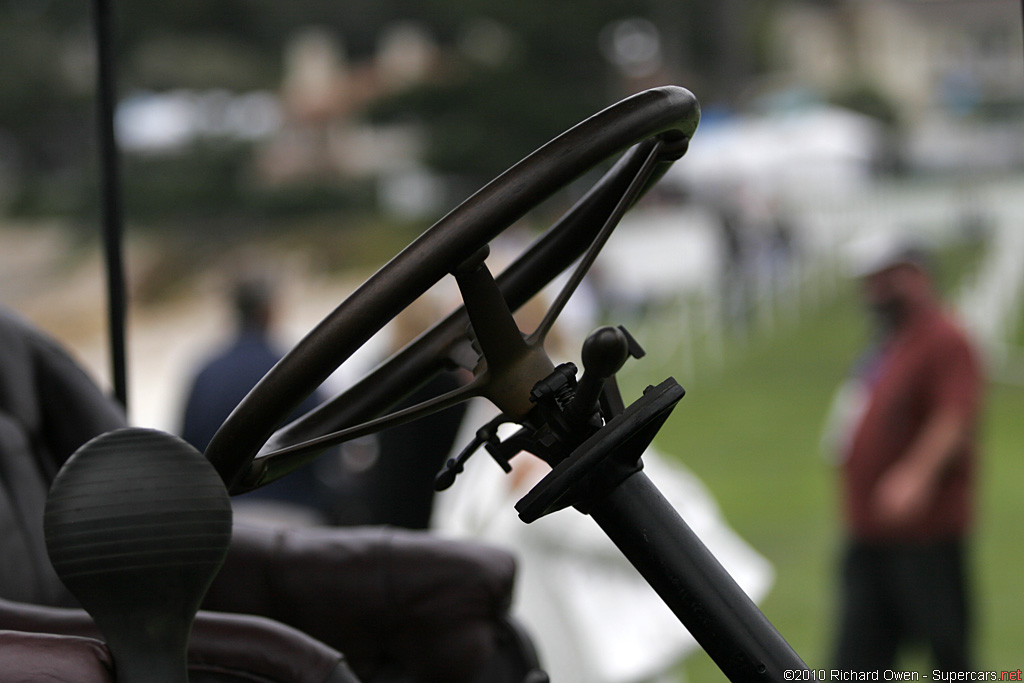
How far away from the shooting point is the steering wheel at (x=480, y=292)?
77 centimetres

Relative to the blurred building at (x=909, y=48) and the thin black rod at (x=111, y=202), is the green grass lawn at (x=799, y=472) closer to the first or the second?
the thin black rod at (x=111, y=202)

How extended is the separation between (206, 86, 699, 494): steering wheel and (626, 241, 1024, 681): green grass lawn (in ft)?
9.34

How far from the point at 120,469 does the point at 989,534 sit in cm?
547

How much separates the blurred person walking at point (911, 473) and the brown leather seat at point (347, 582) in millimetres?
1917

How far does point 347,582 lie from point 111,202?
0.51 m

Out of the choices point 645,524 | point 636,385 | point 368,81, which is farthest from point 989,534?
Answer: point 368,81

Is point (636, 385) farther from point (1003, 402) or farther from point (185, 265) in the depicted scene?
point (185, 265)

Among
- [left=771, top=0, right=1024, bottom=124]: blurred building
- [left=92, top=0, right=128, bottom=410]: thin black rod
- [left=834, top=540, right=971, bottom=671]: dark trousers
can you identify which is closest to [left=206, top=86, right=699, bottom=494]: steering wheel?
[left=92, top=0, right=128, bottom=410]: thin black rod

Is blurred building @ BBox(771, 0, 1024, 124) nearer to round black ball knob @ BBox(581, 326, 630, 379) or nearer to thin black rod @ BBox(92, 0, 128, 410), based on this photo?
thin black rod @ BBox(92, 0, 128, 410)

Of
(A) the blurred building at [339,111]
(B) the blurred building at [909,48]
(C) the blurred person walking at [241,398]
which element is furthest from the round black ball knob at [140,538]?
(B) the blurred building at [909,48]

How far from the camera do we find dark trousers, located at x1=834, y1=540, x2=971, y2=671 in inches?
117

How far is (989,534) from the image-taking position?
5.59 meters

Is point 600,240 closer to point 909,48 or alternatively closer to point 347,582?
point 347,582

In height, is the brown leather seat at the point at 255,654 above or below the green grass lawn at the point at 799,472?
above
